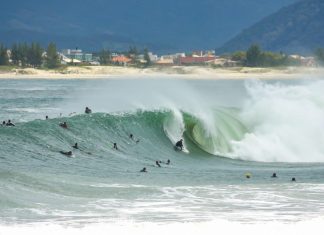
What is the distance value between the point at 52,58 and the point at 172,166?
154980mm

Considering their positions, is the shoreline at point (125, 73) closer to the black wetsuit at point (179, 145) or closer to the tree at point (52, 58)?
the tree at point (52, 58)

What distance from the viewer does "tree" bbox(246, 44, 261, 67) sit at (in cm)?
19125

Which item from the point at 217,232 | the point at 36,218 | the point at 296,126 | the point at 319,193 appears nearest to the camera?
the point at 217,232

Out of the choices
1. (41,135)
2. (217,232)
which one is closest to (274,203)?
(217,232)

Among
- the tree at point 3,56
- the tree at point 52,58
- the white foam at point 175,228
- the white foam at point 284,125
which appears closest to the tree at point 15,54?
the tree at point 3,56

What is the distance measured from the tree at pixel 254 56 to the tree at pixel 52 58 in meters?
44.5

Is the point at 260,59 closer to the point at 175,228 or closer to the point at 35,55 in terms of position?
the point at 35,55

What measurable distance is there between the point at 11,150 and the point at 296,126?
18.5 meters

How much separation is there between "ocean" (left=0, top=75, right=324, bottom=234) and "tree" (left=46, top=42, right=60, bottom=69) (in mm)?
131184

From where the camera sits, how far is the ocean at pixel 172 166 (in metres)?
17.8

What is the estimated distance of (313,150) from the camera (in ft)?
126

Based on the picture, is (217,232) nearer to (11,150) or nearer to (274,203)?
(274,203)

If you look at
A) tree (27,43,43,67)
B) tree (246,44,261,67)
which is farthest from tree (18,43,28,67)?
tree (246,44,261,67)

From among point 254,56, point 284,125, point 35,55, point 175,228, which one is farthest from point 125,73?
point 175,228
